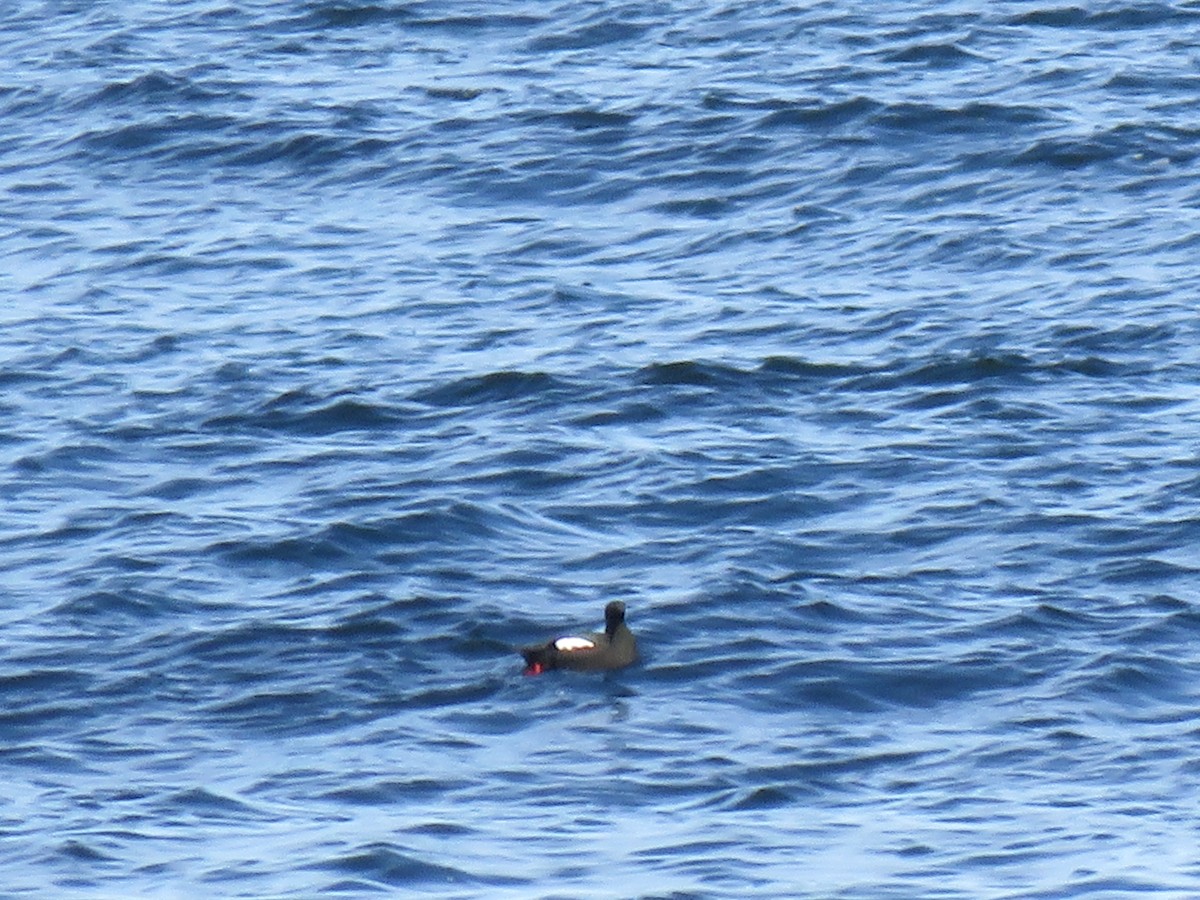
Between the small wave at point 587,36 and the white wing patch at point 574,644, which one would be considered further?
the small wave at point 587,36

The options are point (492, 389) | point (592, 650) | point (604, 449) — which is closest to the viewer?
point (592, 650)

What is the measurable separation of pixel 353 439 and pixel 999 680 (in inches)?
240

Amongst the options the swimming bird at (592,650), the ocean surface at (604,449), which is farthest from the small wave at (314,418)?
the swimming bird at (592,650)

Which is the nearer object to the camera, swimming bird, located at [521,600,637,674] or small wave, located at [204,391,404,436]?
swimming bird, located at [521,600,637,674]

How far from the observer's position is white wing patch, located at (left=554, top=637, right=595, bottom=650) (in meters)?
14.5

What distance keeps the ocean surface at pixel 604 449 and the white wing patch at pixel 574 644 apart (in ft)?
0.62

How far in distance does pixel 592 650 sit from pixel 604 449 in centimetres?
403

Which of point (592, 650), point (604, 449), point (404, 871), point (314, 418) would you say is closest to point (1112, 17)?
point (604, 449)

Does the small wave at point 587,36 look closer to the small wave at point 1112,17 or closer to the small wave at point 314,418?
the small wave at point 1112,17

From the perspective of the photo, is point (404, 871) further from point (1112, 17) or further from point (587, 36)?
point (1112, 17)

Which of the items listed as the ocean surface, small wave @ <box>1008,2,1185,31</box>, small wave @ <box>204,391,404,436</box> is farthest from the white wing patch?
small wave @ <box>1008,2,1185,31</box>

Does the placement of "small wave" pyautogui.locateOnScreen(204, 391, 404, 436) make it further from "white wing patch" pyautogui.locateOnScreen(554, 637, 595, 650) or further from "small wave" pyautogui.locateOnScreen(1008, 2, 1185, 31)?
"small wave" pyautogui.locateOnScreen(1008, 2, 1185, 31)

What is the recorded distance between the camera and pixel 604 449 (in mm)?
18391

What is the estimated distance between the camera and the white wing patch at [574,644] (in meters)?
14.5
